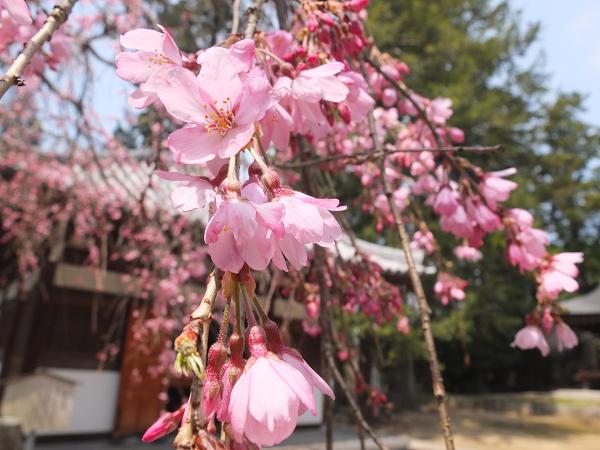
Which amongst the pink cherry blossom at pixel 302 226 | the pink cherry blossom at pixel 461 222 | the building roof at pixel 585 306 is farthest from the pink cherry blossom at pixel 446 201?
the building roof at pixel 585 306

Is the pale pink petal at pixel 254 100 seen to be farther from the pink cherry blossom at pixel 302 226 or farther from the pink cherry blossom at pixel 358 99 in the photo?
the pink cherry blossom at pixel 358 99

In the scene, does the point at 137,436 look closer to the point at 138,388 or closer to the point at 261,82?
the point at 138,388

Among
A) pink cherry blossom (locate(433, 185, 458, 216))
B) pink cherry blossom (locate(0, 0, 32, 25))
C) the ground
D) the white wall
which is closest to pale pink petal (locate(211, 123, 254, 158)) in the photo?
pink cherry blossom (locate(0, 0, 32, 25))

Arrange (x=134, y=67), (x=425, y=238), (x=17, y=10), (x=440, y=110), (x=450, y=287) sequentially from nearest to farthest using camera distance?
(x=134, y=67) < (x=17, y=10) < (x=440, y=110) < (x=425, y=238) < (x=450, y=287)

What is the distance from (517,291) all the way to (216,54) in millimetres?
11009

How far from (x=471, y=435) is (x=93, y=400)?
5594 millimetres

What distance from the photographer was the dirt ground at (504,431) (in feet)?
21.3

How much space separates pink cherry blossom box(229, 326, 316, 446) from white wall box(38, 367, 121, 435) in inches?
177

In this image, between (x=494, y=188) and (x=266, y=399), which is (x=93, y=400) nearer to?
(x=494, y=188)

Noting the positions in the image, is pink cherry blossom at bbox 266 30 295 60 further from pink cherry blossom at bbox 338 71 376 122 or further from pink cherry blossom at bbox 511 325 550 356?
pink cherry blossom at bbox 511 325 550 356

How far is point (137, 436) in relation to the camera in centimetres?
457

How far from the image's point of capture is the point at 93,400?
4.43m

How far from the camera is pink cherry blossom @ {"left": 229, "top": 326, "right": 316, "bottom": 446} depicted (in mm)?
369

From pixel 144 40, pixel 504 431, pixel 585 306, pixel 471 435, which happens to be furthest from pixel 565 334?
pixel 585 306
